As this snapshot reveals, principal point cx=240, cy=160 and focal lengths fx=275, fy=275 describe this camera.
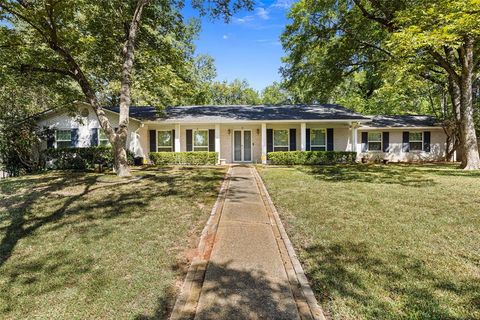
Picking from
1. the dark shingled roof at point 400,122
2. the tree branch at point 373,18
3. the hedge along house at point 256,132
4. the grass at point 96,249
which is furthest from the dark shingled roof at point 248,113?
the grass at point 96,249

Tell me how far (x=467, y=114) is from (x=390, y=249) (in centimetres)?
1277

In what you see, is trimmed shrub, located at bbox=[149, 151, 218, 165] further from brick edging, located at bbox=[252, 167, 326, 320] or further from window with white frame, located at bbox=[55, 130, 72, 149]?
brick edging, located at bbox=[252, 167, 326, 320]

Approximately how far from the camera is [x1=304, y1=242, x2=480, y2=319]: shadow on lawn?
265 centimetres

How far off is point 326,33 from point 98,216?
1518 centimetres

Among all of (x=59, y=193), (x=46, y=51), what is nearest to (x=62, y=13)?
(x=46, y=51)

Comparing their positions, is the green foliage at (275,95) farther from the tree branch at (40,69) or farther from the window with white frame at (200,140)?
the tree branch at (40,69)

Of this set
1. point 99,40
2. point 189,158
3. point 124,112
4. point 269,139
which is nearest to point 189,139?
point 189,158

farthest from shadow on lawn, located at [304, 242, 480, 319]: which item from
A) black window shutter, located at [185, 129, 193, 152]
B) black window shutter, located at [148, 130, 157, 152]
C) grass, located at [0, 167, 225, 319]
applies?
black window shutter, located at [148, 130, 157, 152]

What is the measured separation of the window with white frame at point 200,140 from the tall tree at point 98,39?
436 cm

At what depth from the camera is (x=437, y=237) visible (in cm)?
442

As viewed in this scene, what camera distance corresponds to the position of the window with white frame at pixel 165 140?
17.4 meters

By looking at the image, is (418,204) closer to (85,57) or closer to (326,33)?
(326,33)

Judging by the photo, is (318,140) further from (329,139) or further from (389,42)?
(389,42)

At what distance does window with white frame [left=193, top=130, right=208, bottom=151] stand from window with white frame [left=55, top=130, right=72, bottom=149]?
7.24 m
